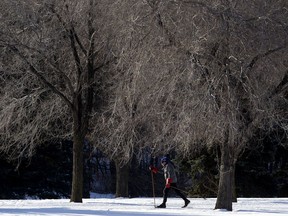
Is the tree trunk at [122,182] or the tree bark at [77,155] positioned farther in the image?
the tree trunk at [122,182]

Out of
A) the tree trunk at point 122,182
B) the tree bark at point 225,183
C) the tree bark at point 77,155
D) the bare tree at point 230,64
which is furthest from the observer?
the tree trunk at point 122,182

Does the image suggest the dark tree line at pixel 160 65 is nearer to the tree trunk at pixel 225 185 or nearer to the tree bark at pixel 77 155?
the tree trunk at pixel 225 185

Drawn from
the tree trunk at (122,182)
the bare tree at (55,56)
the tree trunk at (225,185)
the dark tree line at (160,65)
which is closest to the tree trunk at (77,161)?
the bare tree at (55,56)

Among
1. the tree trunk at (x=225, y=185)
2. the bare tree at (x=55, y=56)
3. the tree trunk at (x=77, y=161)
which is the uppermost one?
the bare tree at (x=55, y=56)

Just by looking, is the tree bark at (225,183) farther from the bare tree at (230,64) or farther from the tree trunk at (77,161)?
the tree trunk at (77,161)

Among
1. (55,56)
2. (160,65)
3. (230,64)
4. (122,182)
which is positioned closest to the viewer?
(230,64)

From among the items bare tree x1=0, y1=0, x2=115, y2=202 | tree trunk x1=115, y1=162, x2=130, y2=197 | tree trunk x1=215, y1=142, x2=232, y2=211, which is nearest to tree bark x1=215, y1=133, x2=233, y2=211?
tree trunk x1=215, y1=142, x2=232, y2=211

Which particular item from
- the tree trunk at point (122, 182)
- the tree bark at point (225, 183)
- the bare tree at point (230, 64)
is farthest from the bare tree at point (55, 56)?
the tree trunk at point (122, 182)

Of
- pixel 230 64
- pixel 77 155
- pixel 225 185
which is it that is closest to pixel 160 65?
pixel 230 64

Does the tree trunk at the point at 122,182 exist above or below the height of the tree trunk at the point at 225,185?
above

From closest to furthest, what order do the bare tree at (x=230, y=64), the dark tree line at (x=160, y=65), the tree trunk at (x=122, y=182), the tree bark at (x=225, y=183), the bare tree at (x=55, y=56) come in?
the bare tree at (x=230, y=64) < the dark tree line at (x=160, y=65) < the tree bark at (x=225, y=183) < the bare tree at (x=55, y=56) < the tree trunk at (x=122, y=182)

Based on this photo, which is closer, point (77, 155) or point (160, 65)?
point (160, 65)

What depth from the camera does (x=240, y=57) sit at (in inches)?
688

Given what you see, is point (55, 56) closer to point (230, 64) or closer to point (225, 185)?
point (225, 185)
